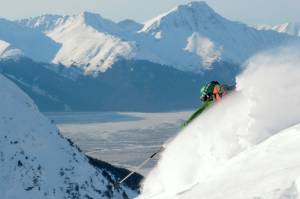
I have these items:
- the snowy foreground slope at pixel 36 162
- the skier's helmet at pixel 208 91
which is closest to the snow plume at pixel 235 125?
the skier's helmet at pixel 208 91

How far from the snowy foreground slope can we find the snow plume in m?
54.1

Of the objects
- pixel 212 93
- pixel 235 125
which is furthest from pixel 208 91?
pixel 235 125

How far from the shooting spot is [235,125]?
27625 millimetres

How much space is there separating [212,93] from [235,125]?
4.66m

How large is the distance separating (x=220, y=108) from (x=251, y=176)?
41.3 feet

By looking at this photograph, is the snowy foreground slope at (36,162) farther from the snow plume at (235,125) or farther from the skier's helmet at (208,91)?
the snow plume at (235,125)

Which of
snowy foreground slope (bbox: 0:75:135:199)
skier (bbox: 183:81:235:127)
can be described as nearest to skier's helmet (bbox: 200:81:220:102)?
skier (bbox: 183:81:235:127)

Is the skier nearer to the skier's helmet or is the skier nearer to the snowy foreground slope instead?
the skier's helmet

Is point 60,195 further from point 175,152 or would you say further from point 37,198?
point 175,152

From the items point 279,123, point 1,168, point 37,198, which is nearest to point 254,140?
point 279,123

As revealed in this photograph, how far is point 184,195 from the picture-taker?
62.5 ft

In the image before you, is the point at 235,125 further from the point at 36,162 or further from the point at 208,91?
the point at 36,162

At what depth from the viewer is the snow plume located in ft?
84.0

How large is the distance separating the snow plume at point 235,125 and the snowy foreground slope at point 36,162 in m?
54.1
